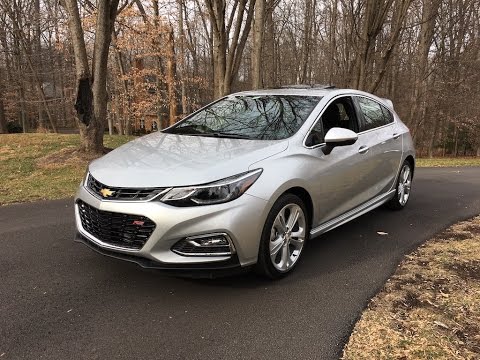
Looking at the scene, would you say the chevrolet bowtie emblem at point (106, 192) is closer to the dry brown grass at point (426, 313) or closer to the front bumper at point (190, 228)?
the front bumper at point (190, 228)

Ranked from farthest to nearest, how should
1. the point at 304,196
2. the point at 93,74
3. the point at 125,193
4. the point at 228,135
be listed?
the point at 93,74
the point at 228,135
the point at 304,196
the point at 125,193

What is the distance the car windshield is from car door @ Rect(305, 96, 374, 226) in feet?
0.77

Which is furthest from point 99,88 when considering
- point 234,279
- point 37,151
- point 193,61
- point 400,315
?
point 193,61

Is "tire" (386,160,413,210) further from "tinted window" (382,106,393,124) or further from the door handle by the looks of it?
the door handle

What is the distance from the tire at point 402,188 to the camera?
5969 millimetres

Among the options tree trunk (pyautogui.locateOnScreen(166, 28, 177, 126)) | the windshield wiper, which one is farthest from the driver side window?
tree trunk (pyautogui.locateOnScreen(166, 28, 177, 126))

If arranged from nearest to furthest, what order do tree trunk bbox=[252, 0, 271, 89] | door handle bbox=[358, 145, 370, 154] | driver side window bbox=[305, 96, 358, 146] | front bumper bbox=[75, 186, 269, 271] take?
1. front bumper bbox=[75, 186, 269, 271]
2. driver side window bbox=[305, 96, 358, 146]
3. door handle bbox=[358, 145, 370, 154]
4. tree trunk bbox=[252, 0, 271, 89]

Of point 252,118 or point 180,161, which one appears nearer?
point 180,161

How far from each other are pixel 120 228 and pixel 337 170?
7.23ft

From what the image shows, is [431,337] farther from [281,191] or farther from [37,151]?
[37,151]

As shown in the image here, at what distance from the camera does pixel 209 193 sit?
3168 millimetres

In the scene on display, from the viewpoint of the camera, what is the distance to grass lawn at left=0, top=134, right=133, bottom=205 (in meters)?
7.25

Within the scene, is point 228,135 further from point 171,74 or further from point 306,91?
point 171,74

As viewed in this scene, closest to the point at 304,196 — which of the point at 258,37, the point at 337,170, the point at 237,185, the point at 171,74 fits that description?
the point at 337,170
